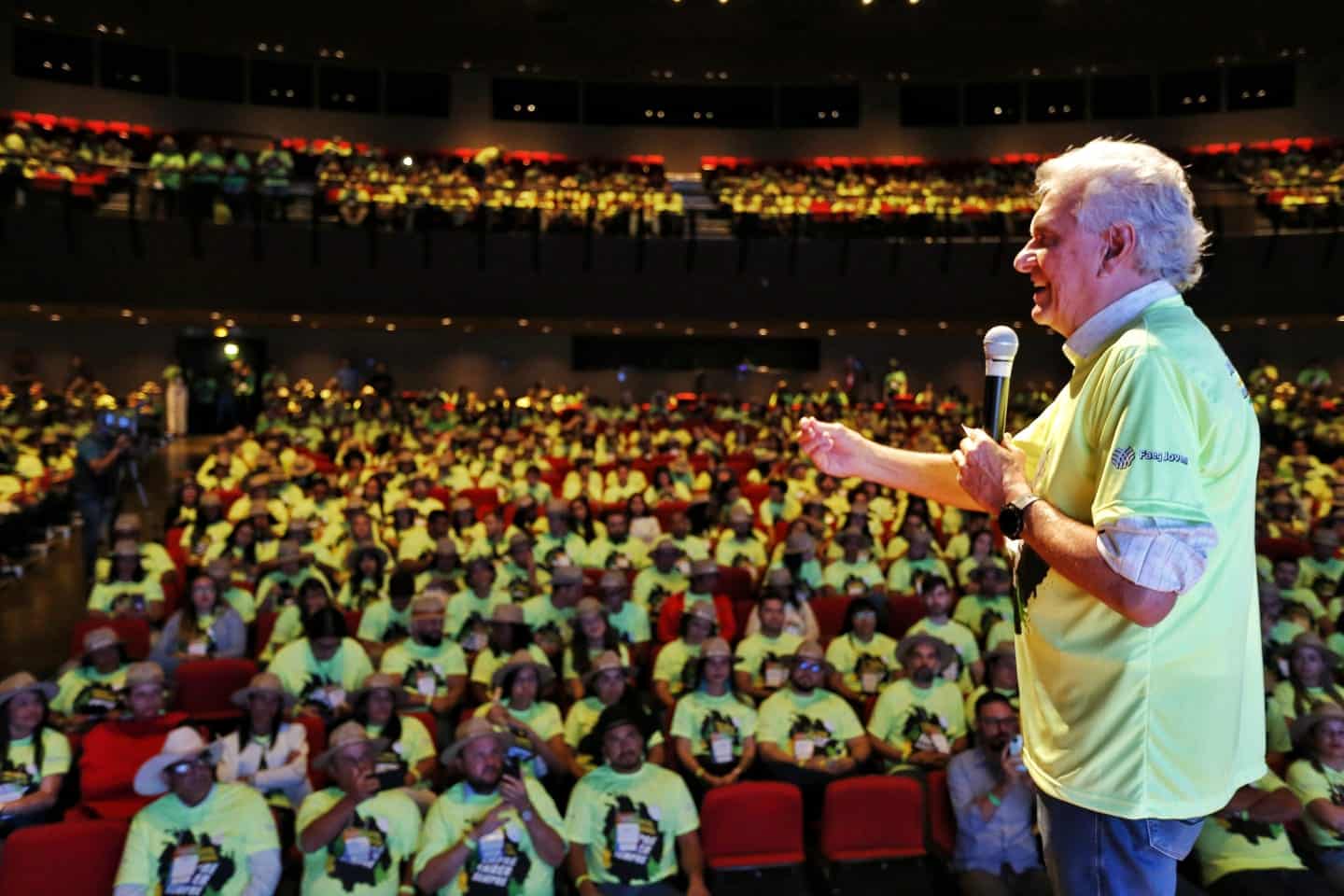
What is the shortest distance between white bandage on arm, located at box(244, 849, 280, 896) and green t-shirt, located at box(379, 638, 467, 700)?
69.4 inches

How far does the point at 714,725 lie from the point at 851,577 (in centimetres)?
306

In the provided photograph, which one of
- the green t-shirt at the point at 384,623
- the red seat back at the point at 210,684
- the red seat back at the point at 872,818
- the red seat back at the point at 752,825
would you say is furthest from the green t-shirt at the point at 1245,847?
the red seat back at the point at 210,684

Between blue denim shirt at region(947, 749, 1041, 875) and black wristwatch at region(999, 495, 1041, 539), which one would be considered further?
blue denim shirt at region(947, 749, 1041, 875)

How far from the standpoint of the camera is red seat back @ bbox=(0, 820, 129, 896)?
3.94 meters

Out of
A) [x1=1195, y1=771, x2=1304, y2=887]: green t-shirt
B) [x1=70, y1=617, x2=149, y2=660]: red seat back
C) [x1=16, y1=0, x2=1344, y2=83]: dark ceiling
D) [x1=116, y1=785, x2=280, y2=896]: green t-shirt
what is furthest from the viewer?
[x1=16, y1=0, x2=1344, y2=83]: dark ceiling

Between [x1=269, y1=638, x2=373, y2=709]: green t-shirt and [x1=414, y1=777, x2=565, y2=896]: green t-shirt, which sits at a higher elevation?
[x1=269, y1=638, x2=373, y2=709]: green t-shirt

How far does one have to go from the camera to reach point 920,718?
18.7ft

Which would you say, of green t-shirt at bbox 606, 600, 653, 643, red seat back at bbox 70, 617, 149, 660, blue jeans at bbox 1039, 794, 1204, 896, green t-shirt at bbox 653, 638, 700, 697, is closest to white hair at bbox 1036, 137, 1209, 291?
blue jeans at bbox 1039, 794, 1204, 896

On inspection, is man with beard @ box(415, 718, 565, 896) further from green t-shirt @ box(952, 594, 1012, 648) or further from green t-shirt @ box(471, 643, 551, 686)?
green t-shirt @ box(952, 594, 1012, 648)

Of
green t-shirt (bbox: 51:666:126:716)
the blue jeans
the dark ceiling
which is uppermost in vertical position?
the dark ceiling

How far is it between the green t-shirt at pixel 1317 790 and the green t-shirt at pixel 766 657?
2618 mm

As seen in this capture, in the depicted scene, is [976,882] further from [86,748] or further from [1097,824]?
[86,748]

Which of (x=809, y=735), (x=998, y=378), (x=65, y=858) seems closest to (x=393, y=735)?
(x=65, y=858)

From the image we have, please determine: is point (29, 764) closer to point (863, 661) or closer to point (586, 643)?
point (586, 643)
